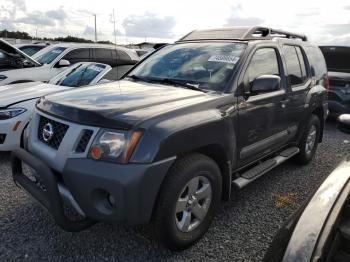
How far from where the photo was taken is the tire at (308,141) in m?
5.03

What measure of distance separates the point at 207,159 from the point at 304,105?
236cm

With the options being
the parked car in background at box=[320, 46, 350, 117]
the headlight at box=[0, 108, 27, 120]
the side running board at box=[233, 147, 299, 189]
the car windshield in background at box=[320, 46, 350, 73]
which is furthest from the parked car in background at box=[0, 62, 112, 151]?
the car windshield in background at box=[320, 46, 350, 73]

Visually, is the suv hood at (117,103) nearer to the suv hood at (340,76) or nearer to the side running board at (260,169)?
the side running board at (260,169)

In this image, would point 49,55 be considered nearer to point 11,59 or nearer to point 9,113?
point 11,59

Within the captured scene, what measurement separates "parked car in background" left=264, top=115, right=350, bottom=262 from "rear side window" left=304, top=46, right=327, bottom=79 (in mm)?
3719

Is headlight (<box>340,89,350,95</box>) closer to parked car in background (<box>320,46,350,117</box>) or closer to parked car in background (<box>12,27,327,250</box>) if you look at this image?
parked car in background (<box>320,46,350,117</box>)

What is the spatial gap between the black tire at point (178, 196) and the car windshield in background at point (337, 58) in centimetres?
680

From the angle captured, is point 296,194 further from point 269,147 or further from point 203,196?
point 203,196

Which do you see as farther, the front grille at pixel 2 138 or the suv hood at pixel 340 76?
the suv hood at pixel 340 76

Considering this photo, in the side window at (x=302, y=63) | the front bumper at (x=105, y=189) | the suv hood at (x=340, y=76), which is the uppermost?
the side window at (x=302, y=63)

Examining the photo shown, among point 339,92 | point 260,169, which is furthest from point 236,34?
point 339,92

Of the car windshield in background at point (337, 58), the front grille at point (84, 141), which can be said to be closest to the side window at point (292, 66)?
the front grille at point (84, 141)

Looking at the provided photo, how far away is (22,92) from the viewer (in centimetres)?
509

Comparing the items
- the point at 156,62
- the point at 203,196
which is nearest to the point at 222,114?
the point at 203,196
